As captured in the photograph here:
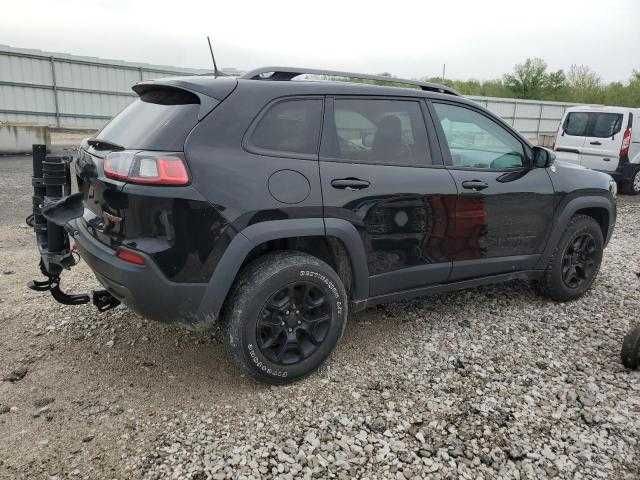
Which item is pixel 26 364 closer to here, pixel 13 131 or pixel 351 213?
pixel 351 213

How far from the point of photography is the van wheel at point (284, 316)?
8.93 ft

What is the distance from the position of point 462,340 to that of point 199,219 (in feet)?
6.99

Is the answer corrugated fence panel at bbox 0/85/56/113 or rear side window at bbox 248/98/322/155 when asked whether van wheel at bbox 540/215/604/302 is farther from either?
corrugated fence panel at bbox 0/85/56/113

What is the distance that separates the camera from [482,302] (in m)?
4.32

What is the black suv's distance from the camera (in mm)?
2529

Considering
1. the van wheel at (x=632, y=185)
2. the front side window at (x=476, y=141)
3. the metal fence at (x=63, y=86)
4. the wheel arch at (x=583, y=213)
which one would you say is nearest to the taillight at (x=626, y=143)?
the van wheel at (x=632, y=185)

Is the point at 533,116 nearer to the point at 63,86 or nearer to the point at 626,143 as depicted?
the point at 626,143

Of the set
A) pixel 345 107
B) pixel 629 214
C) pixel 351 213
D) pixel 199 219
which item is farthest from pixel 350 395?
pixel 629 214

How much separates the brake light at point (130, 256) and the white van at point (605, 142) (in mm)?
10419

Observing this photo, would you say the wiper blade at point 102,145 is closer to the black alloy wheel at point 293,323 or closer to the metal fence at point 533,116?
the black alloy wheel at point 293,323

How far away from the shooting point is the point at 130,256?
2516 millimetres

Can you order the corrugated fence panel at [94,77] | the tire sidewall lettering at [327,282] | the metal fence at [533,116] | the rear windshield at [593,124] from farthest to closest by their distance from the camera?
the metal fence at [533,116] → the corrugated fence panel at [94,77] → the rear windshield at [593,124] → the tire sidewall lettering at [327,282]

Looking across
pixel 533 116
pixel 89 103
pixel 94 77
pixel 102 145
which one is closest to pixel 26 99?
pixel 89 103

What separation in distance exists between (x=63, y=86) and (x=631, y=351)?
16.7 meters
